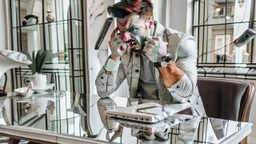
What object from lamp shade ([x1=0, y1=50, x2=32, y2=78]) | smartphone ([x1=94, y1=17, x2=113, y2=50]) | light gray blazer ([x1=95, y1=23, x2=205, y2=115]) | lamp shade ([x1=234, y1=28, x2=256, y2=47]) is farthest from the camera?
smartphone ([x1=94, y1=17, x2=113, y2=50])

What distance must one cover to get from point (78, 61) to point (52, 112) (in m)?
1.32

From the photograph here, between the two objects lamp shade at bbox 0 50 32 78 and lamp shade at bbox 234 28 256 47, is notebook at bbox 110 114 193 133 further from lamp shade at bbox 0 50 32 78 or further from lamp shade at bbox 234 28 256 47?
lamp shade at bbox 234 28 256 47

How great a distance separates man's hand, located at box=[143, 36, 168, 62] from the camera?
96 centimetres

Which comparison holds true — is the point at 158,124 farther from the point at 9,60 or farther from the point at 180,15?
the point at 180,15

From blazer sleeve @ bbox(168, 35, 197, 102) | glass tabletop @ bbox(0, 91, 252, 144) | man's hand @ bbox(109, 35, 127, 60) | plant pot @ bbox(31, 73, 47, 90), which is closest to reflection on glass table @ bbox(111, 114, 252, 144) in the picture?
glass tabletop @ bbox(0, 91, 252, 144)

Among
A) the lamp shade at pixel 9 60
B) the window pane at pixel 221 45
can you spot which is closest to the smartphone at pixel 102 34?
the lamp shade at pixel 9 60

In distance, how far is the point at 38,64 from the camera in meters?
1.99

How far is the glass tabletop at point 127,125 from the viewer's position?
2.37 feet

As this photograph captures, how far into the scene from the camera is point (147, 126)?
82 cm

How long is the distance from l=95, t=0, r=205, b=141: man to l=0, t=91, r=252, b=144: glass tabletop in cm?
17

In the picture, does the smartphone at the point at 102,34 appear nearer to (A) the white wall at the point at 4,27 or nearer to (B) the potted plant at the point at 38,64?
(B) the potted plant at the point at 38,64

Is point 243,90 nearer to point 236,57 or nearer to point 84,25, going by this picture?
point 236,57

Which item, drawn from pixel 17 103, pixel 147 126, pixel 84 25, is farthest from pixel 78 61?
pixel 147 126

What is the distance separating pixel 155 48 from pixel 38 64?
1.33 meters
